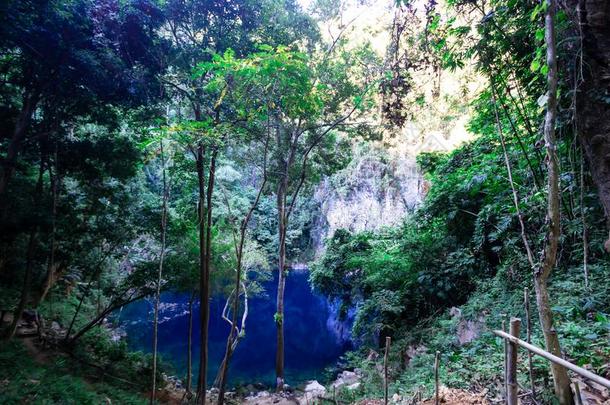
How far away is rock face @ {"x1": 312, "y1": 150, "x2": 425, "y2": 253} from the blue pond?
4613 mm

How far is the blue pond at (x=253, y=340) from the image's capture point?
34.1 feet

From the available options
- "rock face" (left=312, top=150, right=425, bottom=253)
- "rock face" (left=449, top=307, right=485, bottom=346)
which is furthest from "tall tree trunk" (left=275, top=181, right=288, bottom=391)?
"rock face" (left=312, top=150, right=425, bottom=253)

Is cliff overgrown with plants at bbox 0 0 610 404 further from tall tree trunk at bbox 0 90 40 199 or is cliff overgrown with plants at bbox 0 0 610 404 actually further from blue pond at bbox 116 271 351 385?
blue pond at bbox 116 271 351 385

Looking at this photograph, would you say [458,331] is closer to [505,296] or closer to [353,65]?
[505,296]

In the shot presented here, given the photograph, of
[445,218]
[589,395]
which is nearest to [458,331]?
[445,218]

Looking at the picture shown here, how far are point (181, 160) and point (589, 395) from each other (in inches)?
238

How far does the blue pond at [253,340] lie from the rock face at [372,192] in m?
4.61

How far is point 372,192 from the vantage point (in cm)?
2066

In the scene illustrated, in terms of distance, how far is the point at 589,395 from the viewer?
82.0 inches

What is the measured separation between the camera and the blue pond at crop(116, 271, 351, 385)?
10.4 meters

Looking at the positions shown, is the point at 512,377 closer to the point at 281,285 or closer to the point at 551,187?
the point at 551,187

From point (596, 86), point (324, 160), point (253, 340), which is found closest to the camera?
point (596, 86)

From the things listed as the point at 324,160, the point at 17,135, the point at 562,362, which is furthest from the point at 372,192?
the point at 562,362

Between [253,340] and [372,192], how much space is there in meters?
11.3
